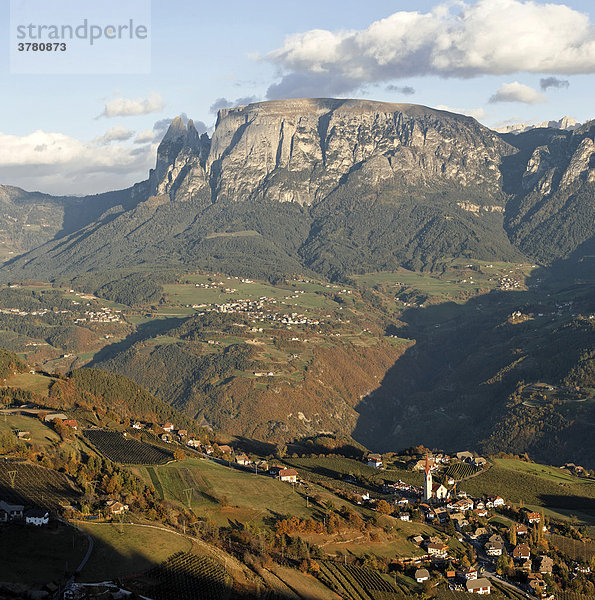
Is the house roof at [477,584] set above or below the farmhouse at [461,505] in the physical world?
above

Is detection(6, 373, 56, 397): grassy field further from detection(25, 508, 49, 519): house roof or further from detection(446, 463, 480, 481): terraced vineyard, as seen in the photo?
detection(25, 508, 49, 519): house roof

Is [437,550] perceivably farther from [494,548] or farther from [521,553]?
[521,553]

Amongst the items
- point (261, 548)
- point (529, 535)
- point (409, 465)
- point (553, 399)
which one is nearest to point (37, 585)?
point (261, 548)

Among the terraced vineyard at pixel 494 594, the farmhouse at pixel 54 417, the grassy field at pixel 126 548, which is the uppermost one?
the farmhouse at pixel 54 417

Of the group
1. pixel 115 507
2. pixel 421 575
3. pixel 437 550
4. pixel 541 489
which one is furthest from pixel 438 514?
pixel 115 507

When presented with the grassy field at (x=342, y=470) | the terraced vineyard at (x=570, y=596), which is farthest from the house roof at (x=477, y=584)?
the grassy field at (x=342, y=470)

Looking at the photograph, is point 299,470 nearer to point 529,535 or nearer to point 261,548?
point 529,535

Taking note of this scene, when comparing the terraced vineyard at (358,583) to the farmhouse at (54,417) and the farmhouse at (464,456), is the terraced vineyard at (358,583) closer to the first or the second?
the farmhouse at (54,417)
